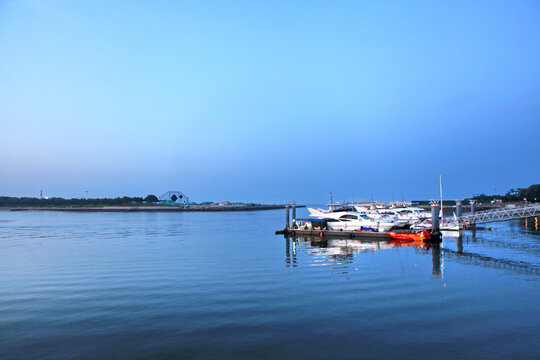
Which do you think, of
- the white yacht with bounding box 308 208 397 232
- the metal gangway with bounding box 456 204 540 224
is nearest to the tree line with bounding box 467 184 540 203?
the metal gangway with bounding box 456 204 540 224

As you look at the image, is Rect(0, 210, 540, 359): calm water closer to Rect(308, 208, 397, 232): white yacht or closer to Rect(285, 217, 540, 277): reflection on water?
Rect(285, 217, 540, 277): reflection on water

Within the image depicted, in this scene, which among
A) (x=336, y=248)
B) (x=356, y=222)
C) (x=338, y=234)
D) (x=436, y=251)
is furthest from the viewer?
(x=356, y=222)

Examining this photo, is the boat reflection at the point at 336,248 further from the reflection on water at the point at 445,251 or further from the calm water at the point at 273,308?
the calm water at the point at 273,308

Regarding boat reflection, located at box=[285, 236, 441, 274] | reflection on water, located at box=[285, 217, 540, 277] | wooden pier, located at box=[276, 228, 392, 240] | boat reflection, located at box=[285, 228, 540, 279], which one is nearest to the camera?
boat reflection, located at box=[285, 228, 540, 279]

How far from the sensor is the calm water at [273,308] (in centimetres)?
959

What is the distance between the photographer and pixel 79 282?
718 inches

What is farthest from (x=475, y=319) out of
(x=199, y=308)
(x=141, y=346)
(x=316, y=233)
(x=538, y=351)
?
(x=316, y=233)

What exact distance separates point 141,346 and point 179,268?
1256cm

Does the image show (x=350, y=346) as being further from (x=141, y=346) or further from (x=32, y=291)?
(x=32, y=291)

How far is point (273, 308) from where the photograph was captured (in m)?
13.1

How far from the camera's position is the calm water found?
9.59 m

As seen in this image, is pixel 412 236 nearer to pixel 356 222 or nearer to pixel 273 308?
pixel 356 222

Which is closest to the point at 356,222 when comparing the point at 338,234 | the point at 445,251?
the point at 338,234

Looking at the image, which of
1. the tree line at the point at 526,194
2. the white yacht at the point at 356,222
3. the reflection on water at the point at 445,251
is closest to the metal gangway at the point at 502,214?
the reflection on water at the point at 445,251
